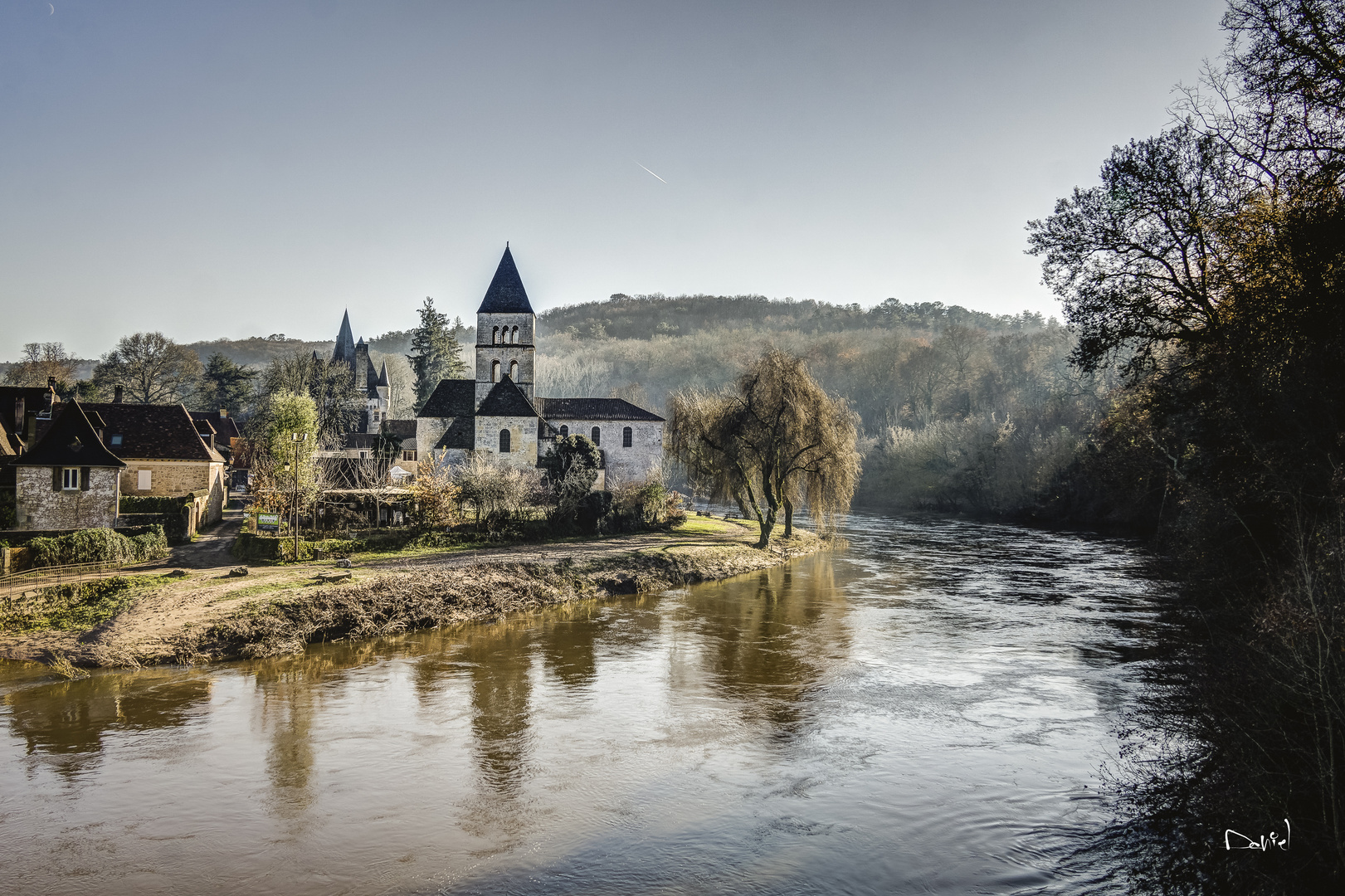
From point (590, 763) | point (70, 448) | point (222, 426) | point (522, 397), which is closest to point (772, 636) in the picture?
point (590, 763)

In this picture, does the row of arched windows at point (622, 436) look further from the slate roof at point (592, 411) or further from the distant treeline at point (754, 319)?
the distant treeline at point (754, 319)

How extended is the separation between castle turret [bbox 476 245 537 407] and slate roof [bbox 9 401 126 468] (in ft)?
71.5

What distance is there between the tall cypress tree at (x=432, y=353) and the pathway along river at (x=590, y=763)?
188 ft

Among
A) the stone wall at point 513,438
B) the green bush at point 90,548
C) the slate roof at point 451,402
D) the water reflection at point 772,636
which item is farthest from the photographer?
the slate roof at point 451,402

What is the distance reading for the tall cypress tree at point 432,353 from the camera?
244 ft

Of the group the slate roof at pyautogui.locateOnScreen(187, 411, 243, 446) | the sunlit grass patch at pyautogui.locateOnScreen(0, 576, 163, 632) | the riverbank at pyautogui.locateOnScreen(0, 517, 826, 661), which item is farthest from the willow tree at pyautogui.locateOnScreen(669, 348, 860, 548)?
the slate roof at pyautogui.locateOnScreen(187, 411, 243, 446)

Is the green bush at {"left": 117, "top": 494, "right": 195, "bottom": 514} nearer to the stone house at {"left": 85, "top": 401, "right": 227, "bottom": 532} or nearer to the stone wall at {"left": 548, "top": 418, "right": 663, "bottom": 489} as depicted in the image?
the stone house at {"left": 85, "top": 401, "right": 227, "bottom": 532}

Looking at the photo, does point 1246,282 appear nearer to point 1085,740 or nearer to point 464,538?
point 1085,740

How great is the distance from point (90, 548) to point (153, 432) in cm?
1441

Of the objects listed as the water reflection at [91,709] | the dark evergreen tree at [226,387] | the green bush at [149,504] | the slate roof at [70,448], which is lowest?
the water reflection at [91,709]

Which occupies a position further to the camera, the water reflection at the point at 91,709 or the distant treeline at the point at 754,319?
the distant treeline at the point at 754,319

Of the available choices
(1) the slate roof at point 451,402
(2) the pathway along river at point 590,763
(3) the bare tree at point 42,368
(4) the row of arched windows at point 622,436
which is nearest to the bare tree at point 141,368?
(3) the bare tree at point 42,368

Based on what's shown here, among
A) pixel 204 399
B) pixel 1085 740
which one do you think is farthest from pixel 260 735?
pixel 204 399

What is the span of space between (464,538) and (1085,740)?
2155 centimetres
